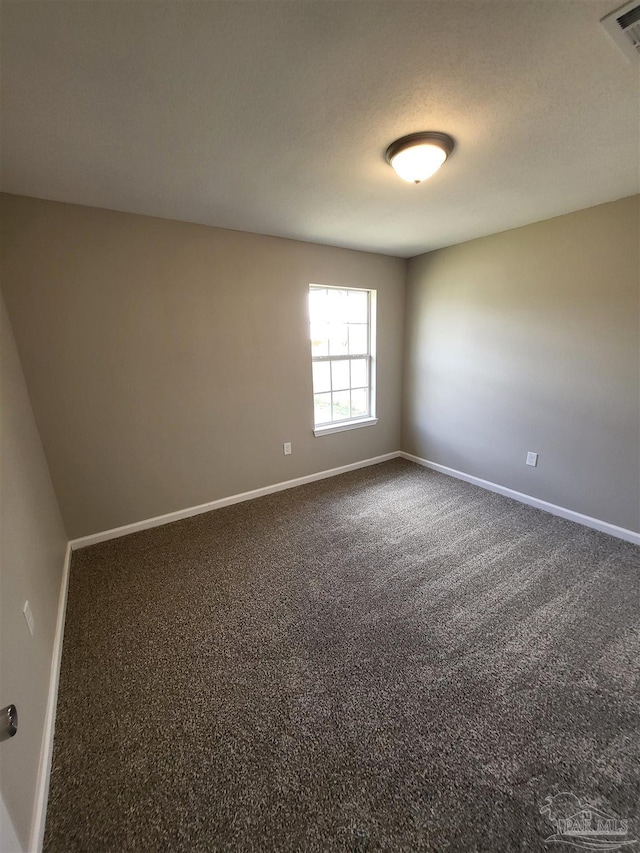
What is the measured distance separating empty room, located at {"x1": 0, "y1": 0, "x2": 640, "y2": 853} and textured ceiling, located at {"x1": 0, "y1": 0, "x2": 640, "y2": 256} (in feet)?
0.04

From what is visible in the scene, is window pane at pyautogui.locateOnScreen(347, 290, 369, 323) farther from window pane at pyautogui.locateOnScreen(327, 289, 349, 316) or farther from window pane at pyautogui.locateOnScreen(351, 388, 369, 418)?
window pane at pyautogui.locateOnScreen(351, 388, 369, 418)

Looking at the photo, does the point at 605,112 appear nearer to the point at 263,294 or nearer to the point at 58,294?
the point at 263,294

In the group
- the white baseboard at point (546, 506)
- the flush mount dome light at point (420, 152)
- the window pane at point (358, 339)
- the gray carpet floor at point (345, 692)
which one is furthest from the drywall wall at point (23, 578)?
the white baseboard at point (546, 506)

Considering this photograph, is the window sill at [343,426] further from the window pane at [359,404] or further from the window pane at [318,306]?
the window pane at [318,306]

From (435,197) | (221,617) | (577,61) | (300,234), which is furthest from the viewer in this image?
(300,234)

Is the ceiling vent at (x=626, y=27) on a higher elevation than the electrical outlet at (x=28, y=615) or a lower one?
higher

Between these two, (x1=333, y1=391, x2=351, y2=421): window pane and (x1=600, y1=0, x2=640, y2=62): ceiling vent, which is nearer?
(x1=600, y1=0, x2=640, y2=62): ceiling vent

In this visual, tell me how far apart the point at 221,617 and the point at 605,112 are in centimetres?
302

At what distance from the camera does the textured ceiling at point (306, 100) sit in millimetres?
948

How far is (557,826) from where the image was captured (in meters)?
1.01

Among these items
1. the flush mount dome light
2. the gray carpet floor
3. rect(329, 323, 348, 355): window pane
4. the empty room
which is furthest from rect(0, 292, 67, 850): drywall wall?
rect(329, 323, 348, 355): window pane

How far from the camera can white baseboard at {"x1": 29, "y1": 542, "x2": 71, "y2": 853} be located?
98 cm

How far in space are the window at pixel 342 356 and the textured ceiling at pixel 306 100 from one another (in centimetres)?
131

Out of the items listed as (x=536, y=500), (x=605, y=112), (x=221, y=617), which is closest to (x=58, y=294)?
(x=221, y=617)
